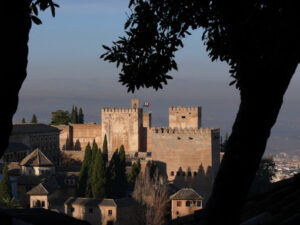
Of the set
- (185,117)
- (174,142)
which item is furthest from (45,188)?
(185,117)

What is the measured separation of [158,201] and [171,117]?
2083cm

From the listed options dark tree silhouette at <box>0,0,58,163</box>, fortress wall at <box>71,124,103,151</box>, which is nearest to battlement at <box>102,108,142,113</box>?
fortress wall at <box>71,124,103,151</box>

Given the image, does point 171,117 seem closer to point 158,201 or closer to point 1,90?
point 158,201

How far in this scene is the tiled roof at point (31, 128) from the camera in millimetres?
62306

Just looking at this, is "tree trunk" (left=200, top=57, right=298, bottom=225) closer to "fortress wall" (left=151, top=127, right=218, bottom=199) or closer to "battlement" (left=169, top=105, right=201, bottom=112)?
"fortress wall" (left=151, top=127, right=218, bottom=199)

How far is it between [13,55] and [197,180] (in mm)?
45330

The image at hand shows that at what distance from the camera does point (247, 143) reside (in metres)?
4.13

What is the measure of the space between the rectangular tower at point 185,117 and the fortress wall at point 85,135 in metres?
9.67

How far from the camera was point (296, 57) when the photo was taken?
403 centimetres

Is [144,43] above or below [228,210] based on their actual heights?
above

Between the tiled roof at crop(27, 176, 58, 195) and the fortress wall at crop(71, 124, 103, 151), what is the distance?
22183mm

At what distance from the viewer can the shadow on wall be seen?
47344mm

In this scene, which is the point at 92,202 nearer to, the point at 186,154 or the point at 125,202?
the point at 125,202

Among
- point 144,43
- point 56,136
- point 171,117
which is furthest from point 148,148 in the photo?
point 144,43
